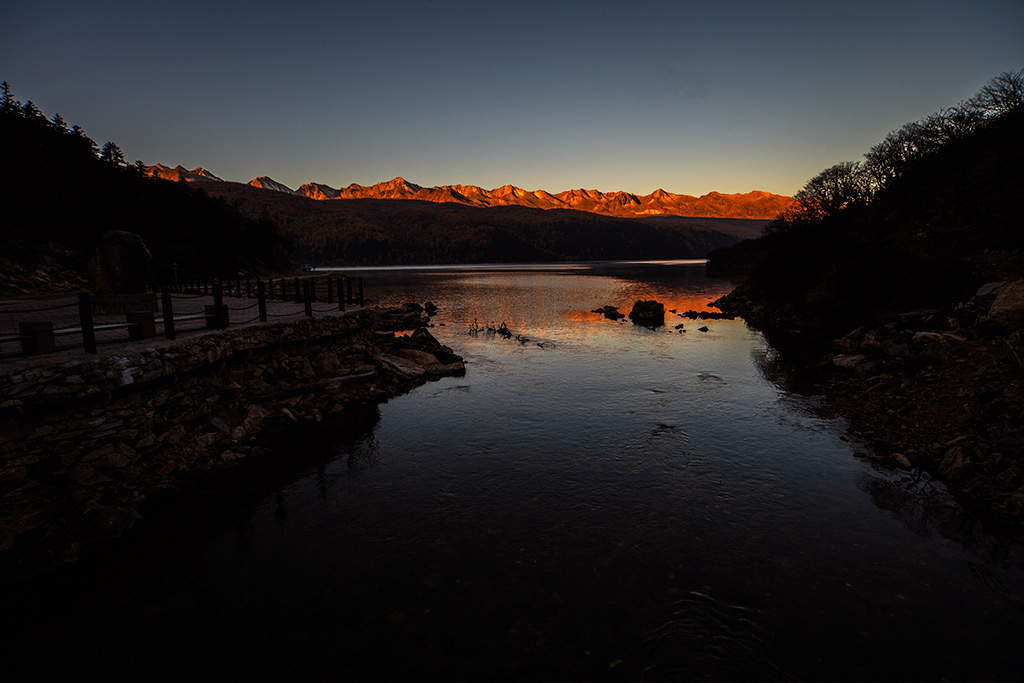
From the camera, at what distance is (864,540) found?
26.9ft

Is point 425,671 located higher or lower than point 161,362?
lower

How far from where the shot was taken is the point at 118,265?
16.1m

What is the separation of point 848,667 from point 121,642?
952 centimetres

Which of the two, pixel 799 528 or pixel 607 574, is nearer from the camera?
pixel 607 574

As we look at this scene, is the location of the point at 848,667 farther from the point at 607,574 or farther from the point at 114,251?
the point at 114,251

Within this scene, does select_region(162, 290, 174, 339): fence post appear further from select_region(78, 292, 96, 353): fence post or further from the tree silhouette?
the tree silhouette

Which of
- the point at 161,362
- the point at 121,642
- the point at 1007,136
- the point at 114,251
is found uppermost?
the point at 1007,136

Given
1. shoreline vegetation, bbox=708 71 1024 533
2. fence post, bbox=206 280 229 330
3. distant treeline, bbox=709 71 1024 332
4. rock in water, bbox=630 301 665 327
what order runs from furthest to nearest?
rock in water, bbox=630 301 665 327 < distant treeline, bbox=709 71 1024 332 < fence post, bbox=206 280 229 330 < shoreline vegetation, bbox=708 71 1024 533

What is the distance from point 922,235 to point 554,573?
33.5 metres

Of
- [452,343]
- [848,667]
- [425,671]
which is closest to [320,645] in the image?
[425,671]

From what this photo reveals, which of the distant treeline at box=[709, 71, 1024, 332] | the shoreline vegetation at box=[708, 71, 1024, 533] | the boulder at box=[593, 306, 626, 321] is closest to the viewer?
the shoreline vegetation at box=[708, 71, 1024, 533]

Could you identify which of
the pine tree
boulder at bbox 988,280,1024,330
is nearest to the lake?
boulder at bbox 988,280,1024,330

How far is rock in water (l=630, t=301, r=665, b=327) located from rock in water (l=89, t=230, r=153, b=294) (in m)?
31.9

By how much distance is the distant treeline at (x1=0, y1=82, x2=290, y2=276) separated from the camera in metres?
32.2
